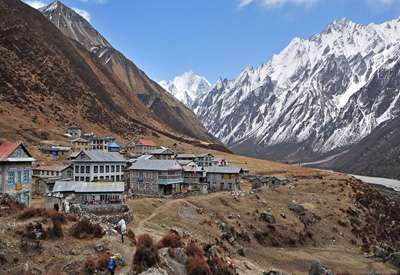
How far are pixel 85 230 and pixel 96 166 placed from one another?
50.3 m

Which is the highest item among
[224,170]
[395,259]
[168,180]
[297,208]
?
[224,170]

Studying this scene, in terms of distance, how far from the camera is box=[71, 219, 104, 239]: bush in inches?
1347

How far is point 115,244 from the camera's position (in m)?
34.0

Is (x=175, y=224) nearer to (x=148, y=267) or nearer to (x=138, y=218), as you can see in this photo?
(x=138, y=218)

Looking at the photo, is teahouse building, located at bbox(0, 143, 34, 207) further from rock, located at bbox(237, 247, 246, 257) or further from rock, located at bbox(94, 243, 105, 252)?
rock, located at bbox(237, 247, 246, 257)

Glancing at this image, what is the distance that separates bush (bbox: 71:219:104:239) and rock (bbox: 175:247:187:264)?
5.78 metres

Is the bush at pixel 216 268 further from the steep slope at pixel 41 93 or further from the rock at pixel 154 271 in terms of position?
the steep slope at pixel 41 93

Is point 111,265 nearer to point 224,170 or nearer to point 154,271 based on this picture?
point 154,271

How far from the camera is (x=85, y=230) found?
34719mm

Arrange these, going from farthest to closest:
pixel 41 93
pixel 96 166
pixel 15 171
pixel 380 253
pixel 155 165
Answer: pixel 41 93 → pixel 155 165 → pixel 96 166 → pixel 380 253 → pixel 15 171

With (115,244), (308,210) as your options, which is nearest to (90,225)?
(115,244)

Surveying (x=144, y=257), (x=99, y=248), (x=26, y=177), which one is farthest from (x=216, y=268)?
(x=26, y=177)

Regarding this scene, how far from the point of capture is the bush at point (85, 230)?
3422cm

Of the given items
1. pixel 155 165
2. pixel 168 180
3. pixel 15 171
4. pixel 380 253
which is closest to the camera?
pixel 15 171
